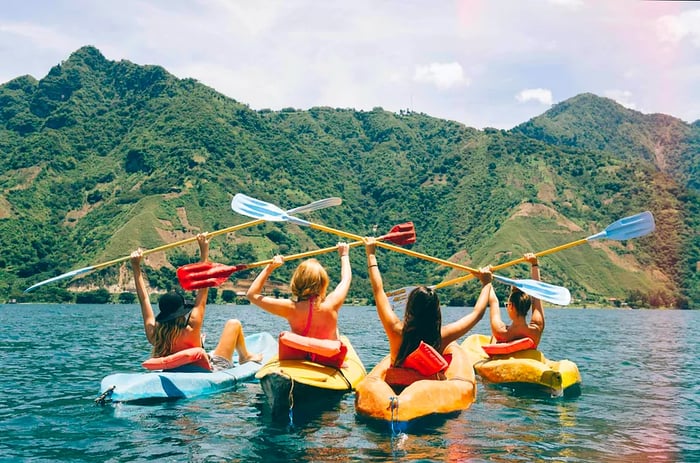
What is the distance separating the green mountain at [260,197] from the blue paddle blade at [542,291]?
9271 cm

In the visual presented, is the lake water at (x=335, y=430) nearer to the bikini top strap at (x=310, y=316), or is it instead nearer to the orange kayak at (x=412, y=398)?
the orange kayak at (x=412, y=398)

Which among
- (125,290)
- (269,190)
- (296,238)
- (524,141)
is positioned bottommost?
(125,290)

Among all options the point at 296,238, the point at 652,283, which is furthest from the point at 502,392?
the point at 652,283

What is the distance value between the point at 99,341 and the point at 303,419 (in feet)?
64.0

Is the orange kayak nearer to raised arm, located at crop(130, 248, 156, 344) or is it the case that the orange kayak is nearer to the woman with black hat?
the woman with black hat

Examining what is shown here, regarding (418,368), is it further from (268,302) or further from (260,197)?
(260,197)

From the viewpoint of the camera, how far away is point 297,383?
9.24m

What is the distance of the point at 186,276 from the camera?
10.7 m

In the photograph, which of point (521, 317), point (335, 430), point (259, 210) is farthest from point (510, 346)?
A: point (259, 210)

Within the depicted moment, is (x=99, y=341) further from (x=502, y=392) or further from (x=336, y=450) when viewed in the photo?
(x=336, y=450)

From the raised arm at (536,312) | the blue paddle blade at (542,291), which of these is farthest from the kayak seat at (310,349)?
the raised arm at (536,312)

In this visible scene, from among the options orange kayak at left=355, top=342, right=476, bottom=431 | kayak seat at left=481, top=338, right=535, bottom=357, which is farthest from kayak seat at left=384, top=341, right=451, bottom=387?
kayak seat at left=481, top=338, right=535, bottom=357

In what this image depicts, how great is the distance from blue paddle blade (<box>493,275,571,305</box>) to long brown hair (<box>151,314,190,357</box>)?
5.39 meters

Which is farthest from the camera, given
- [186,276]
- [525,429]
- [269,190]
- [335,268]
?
[269,190]
